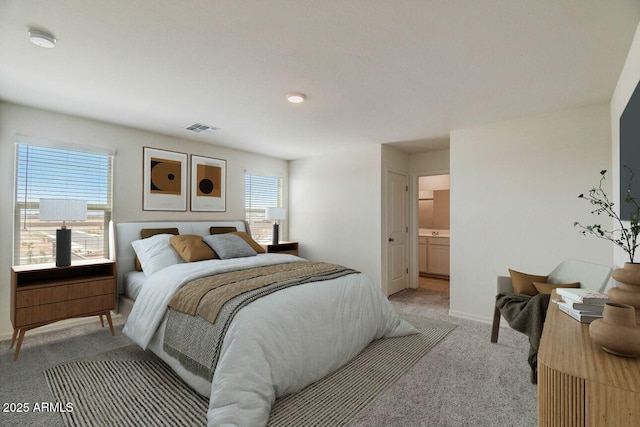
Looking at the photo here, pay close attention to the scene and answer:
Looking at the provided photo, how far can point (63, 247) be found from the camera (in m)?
2.99

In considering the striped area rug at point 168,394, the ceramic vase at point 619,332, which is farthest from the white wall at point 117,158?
the ceramic vase at point 619,332

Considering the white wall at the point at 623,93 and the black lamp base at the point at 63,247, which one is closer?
the white wall at the point at 623,93

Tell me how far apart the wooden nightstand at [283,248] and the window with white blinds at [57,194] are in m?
2.24

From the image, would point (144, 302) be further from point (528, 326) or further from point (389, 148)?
point (389, 148)

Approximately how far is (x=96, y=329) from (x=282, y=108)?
316 centimetres

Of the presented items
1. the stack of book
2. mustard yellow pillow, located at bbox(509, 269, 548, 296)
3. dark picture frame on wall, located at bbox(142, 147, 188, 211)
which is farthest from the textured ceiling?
mustard yellow pillow, located at bbox(509, 269, 548, 296)

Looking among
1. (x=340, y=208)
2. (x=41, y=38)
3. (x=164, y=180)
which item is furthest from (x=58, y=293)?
(x=340, y=208)

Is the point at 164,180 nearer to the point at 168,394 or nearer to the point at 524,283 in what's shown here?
the point at 168,394

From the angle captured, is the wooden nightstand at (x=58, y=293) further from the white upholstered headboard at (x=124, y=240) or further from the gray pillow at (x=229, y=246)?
the gray pillow at (x=229, y=246)

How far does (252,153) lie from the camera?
5.31m

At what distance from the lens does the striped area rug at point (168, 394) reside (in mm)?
1873

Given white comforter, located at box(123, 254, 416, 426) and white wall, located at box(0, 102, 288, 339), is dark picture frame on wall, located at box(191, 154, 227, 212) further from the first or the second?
white comforter, located at box(123, 254, 416, 426)

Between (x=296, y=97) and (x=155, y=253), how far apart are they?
2.28 m

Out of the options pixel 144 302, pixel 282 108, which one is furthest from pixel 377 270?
pixel 144 302
